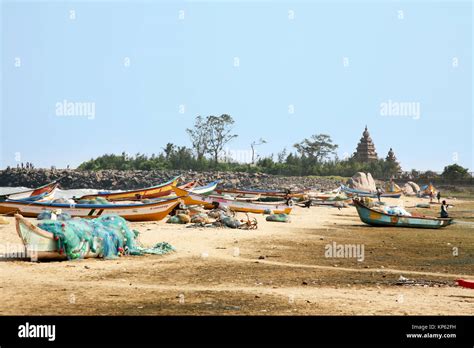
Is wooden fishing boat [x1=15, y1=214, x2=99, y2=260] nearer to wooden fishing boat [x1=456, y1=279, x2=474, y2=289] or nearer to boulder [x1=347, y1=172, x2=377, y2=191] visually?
wooden fishing boat [x1=456, y1=279, x2=474, y2=289]

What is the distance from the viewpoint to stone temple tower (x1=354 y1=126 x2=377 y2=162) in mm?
117812

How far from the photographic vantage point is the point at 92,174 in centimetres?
10475

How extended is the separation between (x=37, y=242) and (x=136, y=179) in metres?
85.5

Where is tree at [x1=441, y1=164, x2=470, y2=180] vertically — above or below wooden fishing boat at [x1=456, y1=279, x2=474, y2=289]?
above

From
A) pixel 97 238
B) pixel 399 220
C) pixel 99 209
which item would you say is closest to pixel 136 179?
pixel 399 220

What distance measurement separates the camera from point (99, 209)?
2395 cm

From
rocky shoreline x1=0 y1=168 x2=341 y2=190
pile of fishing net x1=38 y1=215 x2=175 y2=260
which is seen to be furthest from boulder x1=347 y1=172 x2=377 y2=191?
pile of fishing net x1=38 y1=215 x2=175 y2=260

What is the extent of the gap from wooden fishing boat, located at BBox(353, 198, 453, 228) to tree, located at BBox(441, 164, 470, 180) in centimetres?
6674

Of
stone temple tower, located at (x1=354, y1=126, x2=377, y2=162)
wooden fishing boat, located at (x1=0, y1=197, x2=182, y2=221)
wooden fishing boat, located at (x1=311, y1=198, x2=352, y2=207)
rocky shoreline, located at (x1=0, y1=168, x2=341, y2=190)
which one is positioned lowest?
wooden fishing boat, located at (x1=311, y1=198, x2=352, y2=207)

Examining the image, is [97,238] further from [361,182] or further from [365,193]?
[361,182]

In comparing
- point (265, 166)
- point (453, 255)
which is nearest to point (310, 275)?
point (453, 255)
